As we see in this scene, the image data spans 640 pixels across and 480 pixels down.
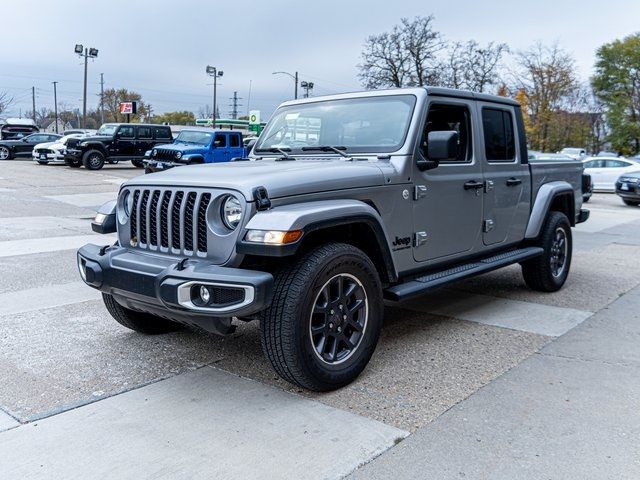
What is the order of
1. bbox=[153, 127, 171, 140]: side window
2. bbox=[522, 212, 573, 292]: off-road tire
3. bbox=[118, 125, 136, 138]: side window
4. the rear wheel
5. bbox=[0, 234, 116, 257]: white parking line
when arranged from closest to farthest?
bbox=[522, 212, 573, 292]: off-road tire → bbox=[0, 234, 116, 257]: white parking line → bbox=[118, 125, 136, 138]: side window → bbox=[153, 127, 171, 140]: side window → the rear wheel

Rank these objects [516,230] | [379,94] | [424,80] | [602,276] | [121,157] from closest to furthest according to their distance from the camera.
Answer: [379,94]
[516,230]
[602,276]
[121,157]
[424,80]

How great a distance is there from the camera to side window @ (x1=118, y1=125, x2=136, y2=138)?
25781mm

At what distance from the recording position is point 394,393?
3.76 meters

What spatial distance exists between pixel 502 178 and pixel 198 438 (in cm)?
366

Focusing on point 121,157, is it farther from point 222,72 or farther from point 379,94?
point 222,72

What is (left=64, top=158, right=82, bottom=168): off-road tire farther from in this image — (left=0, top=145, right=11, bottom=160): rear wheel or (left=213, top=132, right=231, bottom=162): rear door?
(left=213, top=132, right=231, bottom=162): rear door

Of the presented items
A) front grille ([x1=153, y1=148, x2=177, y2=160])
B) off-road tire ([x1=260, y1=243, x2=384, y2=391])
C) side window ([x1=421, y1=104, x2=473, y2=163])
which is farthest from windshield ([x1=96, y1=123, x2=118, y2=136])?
off-road tire ([x1=260, y1=243, x2=384, y2=391])

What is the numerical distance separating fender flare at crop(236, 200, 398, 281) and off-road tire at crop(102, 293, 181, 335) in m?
1.70

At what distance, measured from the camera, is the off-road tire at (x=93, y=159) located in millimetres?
25297

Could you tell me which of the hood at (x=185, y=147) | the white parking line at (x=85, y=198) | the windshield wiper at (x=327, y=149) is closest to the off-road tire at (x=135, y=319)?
the windshield wiper at (x=327, y=149)

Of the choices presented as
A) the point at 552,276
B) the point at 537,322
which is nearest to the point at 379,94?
the point at 537,322

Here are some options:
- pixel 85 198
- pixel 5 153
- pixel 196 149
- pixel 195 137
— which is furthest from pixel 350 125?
pixel 5 153

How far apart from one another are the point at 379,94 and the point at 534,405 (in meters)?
2.63

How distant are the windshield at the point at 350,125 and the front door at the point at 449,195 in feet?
0.73
